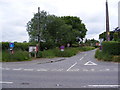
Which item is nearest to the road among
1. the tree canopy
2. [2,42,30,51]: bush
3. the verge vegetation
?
the verge vegetation

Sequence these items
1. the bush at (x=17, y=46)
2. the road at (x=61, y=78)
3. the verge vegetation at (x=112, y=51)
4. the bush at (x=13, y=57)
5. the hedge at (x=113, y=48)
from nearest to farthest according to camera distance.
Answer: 1. the road at (x=61, y=78)
2. the verge vegetation at (x=112, y=51)
3. the hedge at (x=113, y=48)
4. the bush at (x=13, y=57)
5. the bush at (x=17, y=46)

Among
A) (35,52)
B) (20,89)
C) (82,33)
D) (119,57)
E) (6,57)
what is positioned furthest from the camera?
(82,33)

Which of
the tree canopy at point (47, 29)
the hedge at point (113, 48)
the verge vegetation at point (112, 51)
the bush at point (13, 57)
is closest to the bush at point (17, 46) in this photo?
the tree canopy at point (47, 29)

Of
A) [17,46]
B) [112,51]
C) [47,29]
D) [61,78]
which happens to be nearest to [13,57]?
[17,46]

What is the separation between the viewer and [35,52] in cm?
2897

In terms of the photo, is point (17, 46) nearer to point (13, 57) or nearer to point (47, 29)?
point (13, 57)

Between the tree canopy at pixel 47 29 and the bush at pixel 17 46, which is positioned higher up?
the tree canopy at pixel 47 29

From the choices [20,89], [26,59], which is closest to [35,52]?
[26,59]

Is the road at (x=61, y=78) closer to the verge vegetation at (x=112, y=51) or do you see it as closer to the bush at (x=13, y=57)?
the verge vegetation at (x=112, y=51)

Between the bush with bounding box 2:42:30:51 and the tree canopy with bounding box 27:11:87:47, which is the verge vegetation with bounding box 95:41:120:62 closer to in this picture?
the bush with bounding box 2:42:30:51

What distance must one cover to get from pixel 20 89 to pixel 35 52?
2116cm

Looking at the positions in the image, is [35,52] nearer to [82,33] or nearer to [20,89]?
Answer: [20,89]

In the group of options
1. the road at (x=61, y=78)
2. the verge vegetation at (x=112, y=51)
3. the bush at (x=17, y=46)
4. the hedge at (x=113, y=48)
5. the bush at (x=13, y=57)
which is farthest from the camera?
the bush at (x=17, y=46)

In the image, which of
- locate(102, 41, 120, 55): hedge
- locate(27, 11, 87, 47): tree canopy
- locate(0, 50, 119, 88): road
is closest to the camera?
locate(0, 50, 119, 88): road
